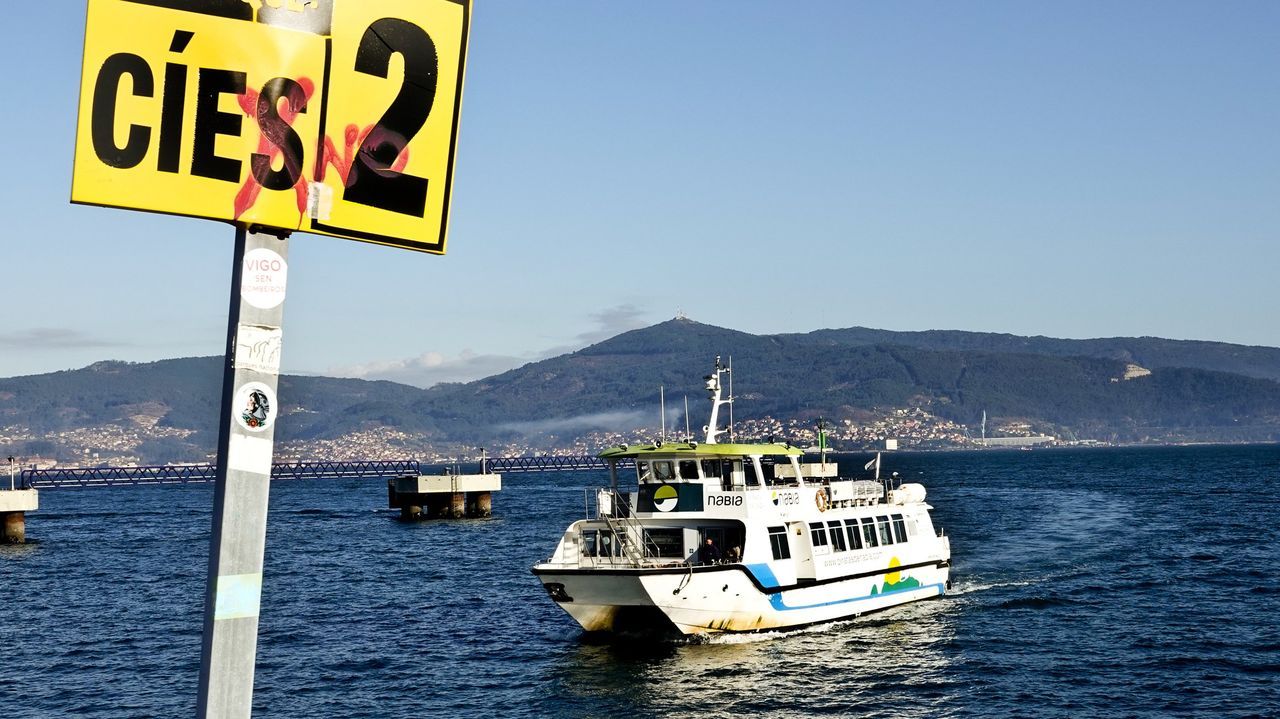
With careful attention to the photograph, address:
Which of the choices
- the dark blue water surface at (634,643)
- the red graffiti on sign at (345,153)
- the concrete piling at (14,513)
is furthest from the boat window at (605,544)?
the concrete piling at (14,513)

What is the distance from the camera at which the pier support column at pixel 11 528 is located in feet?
290

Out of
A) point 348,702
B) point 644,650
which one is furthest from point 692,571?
point 348,702

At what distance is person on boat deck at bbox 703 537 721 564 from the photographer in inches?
1495

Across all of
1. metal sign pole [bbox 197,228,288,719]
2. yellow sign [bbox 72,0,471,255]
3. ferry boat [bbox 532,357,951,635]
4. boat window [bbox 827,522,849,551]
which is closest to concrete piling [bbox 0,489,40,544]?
ferry boat [bbox 532,357,951,635]

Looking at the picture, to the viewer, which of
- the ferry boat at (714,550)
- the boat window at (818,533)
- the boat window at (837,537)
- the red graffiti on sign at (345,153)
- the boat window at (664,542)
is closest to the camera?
the red graffiti on sign at (345,153)

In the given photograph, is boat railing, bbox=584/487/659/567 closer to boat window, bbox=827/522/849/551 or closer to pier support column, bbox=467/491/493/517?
boat window, bbox=827/522/849/551

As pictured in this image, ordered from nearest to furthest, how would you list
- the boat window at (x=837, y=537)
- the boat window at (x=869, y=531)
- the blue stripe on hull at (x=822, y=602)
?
the blue stripe on hull at (x=822, y=602)
the boat window at (x=837, y=537)
the boat window at (x=869, y=531)

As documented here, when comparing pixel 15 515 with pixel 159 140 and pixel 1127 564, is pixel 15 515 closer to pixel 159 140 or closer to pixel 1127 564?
pixel 1127 564

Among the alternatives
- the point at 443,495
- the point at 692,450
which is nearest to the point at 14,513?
the point at 443,495

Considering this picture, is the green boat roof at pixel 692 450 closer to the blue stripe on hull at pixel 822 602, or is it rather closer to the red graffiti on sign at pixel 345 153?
the blue stripe on hull at pixel 822 602

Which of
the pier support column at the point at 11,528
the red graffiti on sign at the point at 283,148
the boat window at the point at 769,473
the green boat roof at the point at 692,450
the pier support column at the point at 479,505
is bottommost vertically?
the pier support column at the point at 11,528

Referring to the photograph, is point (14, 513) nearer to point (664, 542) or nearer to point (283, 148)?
point (664, 542)

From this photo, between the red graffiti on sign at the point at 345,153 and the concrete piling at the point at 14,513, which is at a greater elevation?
the red graffiti on sign at the point at 345,153

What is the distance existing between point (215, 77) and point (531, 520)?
10099 centimetres
